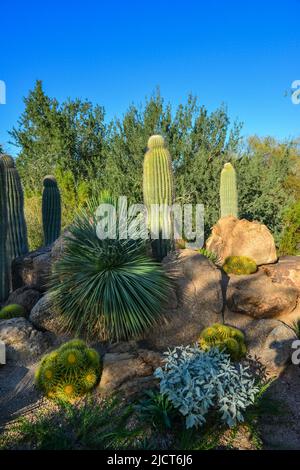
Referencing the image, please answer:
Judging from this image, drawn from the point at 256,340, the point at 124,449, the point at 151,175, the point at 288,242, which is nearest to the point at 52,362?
the point at 124,449

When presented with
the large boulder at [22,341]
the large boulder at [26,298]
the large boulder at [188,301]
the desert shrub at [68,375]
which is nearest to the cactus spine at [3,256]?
the large boulder at [26,298]

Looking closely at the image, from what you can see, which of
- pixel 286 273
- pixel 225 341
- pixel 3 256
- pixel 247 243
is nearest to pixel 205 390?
pixel 225 341

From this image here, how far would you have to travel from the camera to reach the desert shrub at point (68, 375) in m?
3.63

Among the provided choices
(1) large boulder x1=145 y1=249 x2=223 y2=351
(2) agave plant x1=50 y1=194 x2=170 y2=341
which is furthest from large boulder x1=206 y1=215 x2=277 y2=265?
(2) agave plant x1=50 y1=194 x2=170 y2=341

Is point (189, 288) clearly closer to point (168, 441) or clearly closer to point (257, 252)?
point (257, 252)

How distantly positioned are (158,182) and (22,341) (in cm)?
335

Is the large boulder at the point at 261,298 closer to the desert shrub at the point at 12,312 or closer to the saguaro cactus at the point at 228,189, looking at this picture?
the desert shrub at the point at 12,312

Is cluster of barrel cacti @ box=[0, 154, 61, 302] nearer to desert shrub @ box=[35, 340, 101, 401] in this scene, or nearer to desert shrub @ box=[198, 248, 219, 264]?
Result: desert shrub @ box=[35, 340, 101, 401]

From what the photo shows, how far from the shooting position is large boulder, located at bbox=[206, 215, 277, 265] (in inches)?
258

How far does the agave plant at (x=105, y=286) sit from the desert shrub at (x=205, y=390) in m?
1.36

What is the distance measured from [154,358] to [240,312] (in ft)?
6.40

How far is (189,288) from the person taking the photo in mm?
5289

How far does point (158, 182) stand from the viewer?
6199 millimetres

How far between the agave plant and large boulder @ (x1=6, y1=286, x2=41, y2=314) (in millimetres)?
844
